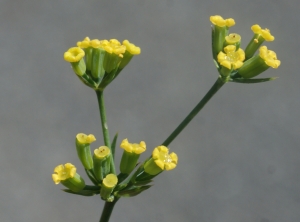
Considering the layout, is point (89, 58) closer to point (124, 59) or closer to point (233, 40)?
point (124, 59)

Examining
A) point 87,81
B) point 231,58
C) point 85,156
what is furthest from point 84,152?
point 231,58

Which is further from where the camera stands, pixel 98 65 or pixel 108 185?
pixel 98 65

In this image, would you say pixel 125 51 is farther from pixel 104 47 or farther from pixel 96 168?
pixel 96 168

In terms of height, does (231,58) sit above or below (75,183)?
above

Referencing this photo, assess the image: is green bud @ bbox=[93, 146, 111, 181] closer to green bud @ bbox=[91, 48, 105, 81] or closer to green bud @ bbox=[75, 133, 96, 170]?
green bud @ bbox=[75, 133, 96, 170]

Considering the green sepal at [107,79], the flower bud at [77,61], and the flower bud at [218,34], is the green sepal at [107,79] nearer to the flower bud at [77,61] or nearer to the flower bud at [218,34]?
the flower bud at [77,61]

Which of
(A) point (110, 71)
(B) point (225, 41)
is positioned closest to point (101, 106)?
(A) point (110, 71)
